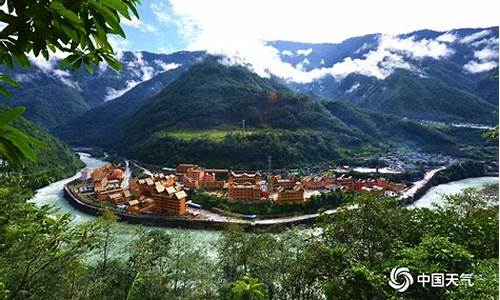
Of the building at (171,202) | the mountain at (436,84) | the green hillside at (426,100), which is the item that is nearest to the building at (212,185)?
the building at (171,202)

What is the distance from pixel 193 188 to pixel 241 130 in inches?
1223

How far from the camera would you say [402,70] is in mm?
159875

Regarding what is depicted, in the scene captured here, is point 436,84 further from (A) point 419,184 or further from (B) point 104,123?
(B) point 104,123

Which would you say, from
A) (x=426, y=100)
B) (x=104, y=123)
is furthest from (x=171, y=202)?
(x=426, y=100)

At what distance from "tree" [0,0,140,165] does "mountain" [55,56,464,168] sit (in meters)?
56.7

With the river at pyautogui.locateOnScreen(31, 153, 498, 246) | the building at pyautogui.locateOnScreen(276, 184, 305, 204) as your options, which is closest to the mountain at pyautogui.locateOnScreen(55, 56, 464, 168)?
the river at pyautogui.locateOnScreen(31, 153, 498, 246)

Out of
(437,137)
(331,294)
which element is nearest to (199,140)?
(437,137)

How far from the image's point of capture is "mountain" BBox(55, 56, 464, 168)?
62.8 m

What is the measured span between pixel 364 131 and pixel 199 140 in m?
44.8

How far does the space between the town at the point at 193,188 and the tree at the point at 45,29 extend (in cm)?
3348

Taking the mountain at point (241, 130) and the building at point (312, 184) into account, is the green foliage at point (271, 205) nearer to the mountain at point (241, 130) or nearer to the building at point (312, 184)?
the building at point (312, 184)

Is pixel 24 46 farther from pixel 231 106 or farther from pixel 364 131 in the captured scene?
pixel 364 131

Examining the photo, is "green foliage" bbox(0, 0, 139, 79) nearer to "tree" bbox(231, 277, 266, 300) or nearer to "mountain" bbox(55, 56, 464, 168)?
"tree" bbox(231, 277, 266, 300)

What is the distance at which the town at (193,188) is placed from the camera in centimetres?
3700
